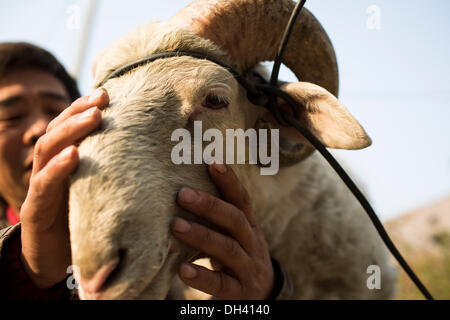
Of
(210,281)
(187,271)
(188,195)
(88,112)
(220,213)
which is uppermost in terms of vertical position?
(88,112)

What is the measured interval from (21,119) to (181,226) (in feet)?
7.20

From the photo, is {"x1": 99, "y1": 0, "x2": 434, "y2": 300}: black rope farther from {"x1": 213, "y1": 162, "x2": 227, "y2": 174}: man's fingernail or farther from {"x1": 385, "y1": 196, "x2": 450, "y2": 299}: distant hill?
{"x1": 385, "y1": 196, "x2": 450, "y2": 299}: distant hill

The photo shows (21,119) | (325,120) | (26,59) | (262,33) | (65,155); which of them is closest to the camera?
(65,155)

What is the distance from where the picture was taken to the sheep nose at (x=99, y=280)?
1097mm

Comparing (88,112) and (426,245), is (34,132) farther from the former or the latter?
(426,245)

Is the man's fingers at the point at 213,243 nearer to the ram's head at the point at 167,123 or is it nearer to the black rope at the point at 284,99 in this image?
the ram's head at the point at 167,123

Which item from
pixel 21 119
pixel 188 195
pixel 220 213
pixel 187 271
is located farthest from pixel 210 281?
pixel 21 119

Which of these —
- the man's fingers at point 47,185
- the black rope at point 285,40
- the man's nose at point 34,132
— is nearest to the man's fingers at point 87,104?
the man's fingers at point 47,185

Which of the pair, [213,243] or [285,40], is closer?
[213,243]

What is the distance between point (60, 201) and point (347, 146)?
126 centimetres

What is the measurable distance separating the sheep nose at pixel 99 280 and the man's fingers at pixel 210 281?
12.6 inches

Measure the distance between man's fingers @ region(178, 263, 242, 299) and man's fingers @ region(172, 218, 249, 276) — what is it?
55mm

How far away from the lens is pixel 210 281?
1.48 meters
